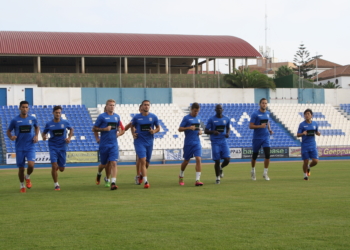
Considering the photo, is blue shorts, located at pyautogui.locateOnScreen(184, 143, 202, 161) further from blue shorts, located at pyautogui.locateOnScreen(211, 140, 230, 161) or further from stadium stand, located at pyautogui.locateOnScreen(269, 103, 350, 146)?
stadium stand, located at pyautogui.locateOnScreen(269, 103, 350, 146)

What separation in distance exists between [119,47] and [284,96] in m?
15.8

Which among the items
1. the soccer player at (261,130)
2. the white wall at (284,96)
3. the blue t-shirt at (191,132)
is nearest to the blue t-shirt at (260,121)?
the soccer player at (261,130)

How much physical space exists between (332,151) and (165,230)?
33861mm

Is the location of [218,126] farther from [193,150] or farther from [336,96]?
[336,96]

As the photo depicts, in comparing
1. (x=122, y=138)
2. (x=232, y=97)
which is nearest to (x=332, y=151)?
(x=232, y=97)

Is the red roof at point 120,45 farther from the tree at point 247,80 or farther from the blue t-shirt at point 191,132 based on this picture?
the blue t-shirt at point 191,132

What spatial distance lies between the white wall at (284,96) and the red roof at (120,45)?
13.3ft

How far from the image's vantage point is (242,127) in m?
42.9

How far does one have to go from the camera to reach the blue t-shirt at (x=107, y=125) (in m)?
13.2

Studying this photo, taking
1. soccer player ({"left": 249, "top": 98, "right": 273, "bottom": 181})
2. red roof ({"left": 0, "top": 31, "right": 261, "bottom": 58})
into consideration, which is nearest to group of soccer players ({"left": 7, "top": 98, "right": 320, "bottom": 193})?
soccer player ({"left": 249, "top": 98, "right": 273, "bottom": 181})

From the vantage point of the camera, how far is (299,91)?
164ft

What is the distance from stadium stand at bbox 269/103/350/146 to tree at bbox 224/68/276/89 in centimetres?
257

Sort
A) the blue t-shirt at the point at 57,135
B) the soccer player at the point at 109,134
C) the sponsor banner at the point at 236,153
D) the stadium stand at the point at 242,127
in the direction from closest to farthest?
the soccer player at the point at 109,134, the blue t-shirt at the point at 57,135, the sponsor banner at the point at 236,153, the stadium stand at the point at 242,127

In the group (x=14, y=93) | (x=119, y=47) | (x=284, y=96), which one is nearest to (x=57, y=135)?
(x=14, y=93)
